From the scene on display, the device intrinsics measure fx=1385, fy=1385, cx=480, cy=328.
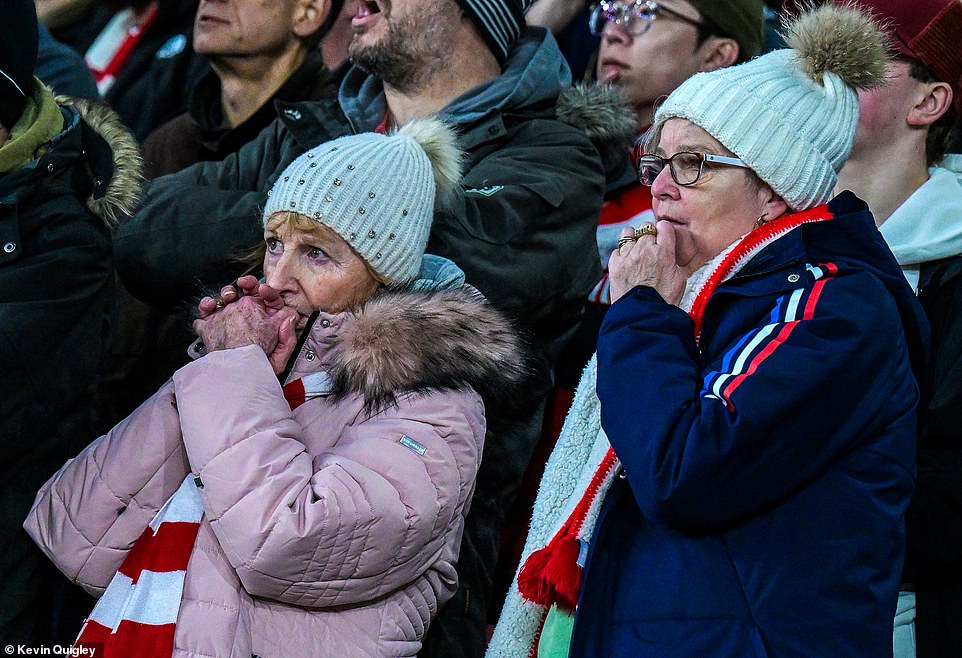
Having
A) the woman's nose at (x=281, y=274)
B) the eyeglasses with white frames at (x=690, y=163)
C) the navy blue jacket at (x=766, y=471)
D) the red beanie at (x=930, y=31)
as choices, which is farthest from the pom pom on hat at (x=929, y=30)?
the woman's nose at (x=281, y=274)

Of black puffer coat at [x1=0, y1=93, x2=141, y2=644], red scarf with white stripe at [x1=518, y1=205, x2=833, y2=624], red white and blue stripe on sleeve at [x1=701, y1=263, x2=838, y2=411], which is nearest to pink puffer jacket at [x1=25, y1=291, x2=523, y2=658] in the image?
black puffer coat at [x1=0, y1=93, x2=141, y2=644]

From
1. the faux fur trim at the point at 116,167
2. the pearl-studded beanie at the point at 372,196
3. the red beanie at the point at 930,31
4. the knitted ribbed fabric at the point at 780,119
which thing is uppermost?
the knitted ribbed fabric at the point at 780,119

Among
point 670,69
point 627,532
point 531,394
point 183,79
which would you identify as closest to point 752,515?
point 627,532

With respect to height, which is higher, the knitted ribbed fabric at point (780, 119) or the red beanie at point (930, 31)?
the knitted ribbed fabric at point (780, 119)

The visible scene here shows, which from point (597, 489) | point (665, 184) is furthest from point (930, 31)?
point (597, 489)

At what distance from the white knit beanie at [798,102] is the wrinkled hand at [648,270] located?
12.2 inches

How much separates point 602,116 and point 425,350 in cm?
167

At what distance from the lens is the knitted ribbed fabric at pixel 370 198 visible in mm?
3555

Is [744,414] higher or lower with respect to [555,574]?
higher

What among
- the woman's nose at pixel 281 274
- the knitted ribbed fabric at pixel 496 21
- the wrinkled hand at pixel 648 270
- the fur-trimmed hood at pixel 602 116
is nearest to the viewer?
the wrinkled hand at pixel 648 270

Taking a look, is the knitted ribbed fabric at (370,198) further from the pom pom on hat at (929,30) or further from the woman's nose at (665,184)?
the pom pom on hat at (929,30)

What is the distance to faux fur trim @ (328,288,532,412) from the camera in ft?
10.5

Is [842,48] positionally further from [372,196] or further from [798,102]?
[372,196]

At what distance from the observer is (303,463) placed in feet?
9.96
